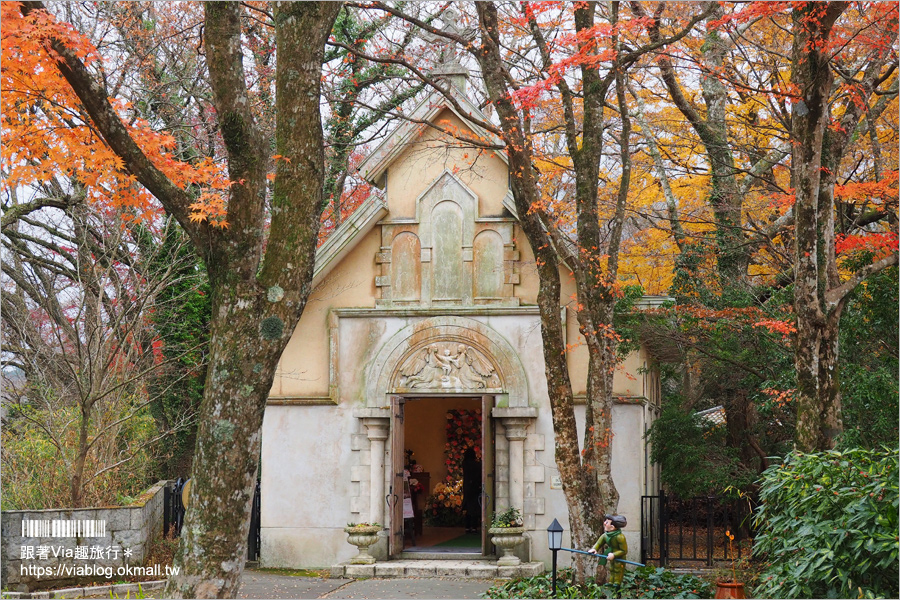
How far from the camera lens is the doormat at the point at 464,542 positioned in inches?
675

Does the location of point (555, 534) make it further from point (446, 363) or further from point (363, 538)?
point (446, 363)

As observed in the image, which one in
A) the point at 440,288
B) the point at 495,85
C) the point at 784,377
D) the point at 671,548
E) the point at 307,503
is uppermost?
the point at 495,85

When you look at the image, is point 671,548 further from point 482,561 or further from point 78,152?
point 78,152

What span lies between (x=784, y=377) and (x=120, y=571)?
992 cm

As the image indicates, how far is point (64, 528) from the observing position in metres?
12.2

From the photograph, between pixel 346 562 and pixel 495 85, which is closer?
pixel 495 85

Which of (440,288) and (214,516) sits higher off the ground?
(440,288)

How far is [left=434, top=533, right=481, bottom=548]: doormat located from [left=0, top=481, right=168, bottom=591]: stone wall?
19.8 feet

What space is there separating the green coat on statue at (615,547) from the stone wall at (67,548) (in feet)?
20.5

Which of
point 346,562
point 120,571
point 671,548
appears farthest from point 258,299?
point 671,548

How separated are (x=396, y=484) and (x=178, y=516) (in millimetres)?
3758

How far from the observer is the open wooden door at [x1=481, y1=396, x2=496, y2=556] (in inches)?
581

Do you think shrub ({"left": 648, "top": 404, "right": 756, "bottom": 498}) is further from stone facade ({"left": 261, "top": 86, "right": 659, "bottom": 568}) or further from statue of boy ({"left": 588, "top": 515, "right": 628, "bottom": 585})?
statue of boy ({"left": 588, "top": 515, "right": 628, "bottom": 585})

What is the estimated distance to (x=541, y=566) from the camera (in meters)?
14.1
